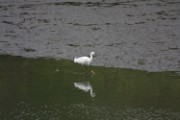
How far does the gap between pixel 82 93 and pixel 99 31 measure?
20.4 feet

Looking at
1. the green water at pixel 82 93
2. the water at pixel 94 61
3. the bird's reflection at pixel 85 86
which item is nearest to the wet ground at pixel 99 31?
the water at pixel 94 61

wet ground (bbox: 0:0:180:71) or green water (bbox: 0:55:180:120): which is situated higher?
wet ground (bbox: 0:0:180:71)

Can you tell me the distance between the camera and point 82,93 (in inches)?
451

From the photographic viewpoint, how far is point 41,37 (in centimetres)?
1720

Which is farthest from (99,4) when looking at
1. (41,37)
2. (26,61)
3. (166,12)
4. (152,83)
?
(152,83)

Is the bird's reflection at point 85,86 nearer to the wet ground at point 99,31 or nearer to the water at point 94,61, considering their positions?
the water at point 94,61

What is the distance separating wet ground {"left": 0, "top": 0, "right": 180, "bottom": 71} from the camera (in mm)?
14281

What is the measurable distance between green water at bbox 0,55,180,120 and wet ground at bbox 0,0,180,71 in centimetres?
79

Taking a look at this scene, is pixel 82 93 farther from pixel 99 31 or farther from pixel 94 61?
pixel 99 31

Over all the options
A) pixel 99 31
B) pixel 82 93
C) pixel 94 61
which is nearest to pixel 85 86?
pixel 82 93

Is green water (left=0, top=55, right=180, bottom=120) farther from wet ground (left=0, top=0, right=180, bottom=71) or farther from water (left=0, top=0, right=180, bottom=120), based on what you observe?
wet ground (left=0, top=0, right=180, bottom=71)

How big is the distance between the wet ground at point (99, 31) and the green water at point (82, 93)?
0.79 metres

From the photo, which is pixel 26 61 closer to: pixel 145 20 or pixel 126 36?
pixel 126 36

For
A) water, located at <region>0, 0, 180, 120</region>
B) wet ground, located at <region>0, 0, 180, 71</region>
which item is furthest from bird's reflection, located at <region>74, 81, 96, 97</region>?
wet ground, located at <region>0, 0, 180, 71</region>
